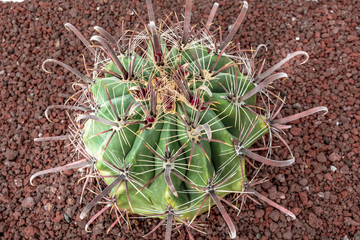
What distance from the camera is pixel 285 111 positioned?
214 centimetres

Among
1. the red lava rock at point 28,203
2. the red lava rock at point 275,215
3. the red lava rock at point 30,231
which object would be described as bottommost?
the red lava rock at point 275,215

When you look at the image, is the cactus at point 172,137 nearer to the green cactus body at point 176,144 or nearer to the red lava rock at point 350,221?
the green cactus body at point 176,144

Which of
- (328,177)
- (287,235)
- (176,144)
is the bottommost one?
(287,235)

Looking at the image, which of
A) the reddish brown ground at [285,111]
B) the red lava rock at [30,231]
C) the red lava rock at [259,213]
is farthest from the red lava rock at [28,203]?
the red lava rock at [259,213]

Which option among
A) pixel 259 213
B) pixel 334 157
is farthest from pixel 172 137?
pixel 334 157

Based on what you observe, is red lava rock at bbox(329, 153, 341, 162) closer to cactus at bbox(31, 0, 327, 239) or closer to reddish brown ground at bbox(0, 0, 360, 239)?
reddish brown ground at bbox(0, 0, 360, 239)

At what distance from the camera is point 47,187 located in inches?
78.7

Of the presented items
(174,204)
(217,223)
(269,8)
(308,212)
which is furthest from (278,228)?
(269,8)

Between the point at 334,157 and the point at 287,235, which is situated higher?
the point at 334,157

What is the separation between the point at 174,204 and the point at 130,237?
2.11 ft

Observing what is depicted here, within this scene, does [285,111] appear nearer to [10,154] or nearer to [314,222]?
[314,222]

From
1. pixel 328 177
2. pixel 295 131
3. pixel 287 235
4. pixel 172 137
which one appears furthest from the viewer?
pixel 295 131

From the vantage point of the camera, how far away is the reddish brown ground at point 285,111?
1840 millimetres

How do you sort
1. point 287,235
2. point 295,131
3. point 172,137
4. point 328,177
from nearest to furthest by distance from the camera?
point 172,137
point 287,235
point 328,177
point 295,131
